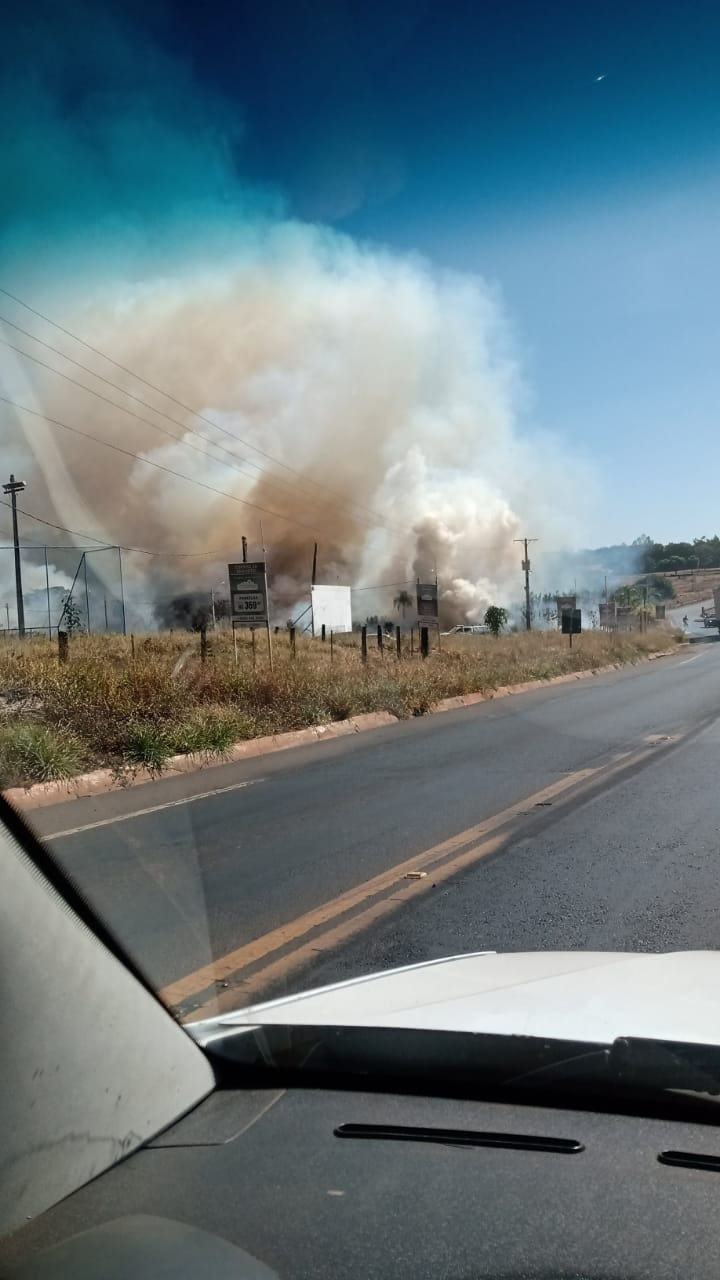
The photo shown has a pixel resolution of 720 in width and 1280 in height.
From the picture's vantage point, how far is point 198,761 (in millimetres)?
11812

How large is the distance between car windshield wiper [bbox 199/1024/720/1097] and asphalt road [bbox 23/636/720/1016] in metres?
1.38

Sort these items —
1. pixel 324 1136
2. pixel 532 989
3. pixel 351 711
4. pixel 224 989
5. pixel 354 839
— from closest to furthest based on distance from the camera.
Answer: pixel 324 1136
pixel 532 989
pixel 224 989
pixel 354 839
pixel 351 711

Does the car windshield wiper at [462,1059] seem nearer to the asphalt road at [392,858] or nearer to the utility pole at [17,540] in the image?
the asphalt road at [392,858]

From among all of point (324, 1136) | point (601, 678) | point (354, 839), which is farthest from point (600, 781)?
point (601, 678)

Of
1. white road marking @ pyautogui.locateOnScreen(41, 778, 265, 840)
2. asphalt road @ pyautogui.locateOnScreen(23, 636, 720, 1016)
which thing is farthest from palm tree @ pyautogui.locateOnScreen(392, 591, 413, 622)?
white road marking @ pyautogui.locateOnScreen(41, 778, 265, 840)

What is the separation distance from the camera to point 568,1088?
2291 millimetres

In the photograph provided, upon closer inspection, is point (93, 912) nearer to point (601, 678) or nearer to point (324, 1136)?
point (324, 1136)

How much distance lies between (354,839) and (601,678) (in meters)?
21.4

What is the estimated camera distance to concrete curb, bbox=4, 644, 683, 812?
31.4ft

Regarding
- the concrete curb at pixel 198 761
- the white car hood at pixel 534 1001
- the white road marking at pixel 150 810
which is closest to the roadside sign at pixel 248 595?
the concrete curb at pixel 198 761

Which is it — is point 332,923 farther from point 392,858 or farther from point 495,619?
point 495,619

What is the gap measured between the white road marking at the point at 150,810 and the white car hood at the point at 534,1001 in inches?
180

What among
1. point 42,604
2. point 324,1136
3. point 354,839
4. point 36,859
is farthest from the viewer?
point 42,604

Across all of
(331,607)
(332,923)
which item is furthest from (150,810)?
(331,607)
